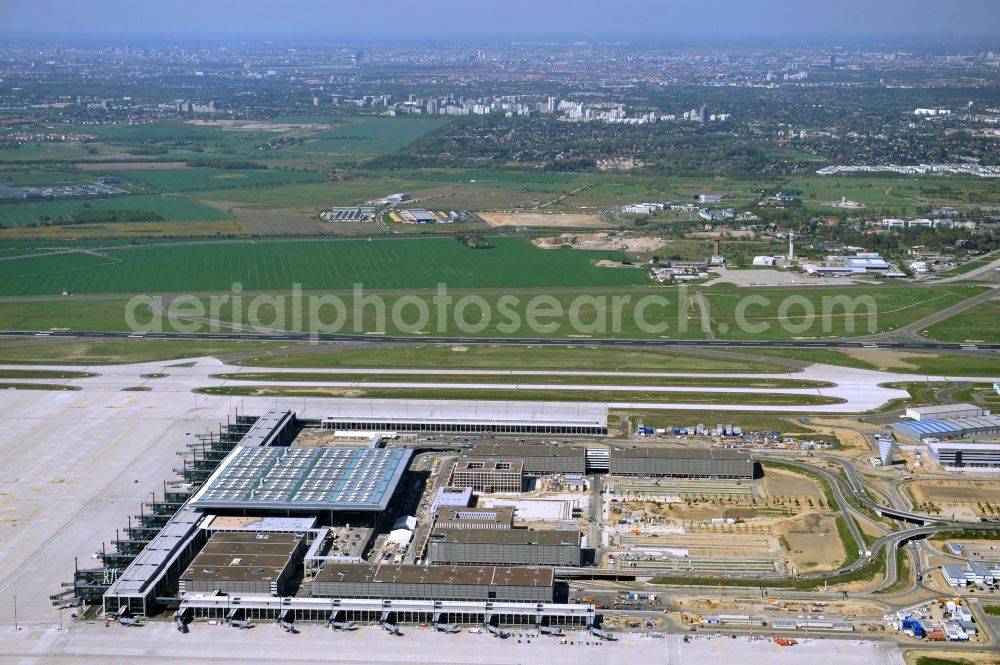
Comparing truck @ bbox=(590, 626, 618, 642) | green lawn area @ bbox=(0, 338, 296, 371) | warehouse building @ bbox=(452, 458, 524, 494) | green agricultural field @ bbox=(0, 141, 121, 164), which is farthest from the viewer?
green agricultural field @ bbox=(0, 141, 121, 164)

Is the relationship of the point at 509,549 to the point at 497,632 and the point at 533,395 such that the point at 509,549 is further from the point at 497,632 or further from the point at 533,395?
the point at 533,395

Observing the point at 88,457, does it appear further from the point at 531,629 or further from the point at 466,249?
the point at 466,249

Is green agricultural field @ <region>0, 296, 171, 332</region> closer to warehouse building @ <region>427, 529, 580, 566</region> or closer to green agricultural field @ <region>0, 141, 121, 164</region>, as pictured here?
warehouse building @ <region>427, 529, 580, 566</region>

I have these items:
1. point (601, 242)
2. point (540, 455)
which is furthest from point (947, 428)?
point (601, 242)

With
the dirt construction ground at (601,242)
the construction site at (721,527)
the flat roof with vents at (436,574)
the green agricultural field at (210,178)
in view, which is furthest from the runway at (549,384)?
the green agricultural field at (210,178)

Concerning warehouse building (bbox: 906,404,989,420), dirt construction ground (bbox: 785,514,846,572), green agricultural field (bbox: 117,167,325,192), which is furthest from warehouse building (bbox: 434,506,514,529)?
green agricultural field (bbox: 117,167,325,192)

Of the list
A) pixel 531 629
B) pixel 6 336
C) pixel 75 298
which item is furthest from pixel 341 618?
pixel 75 298
